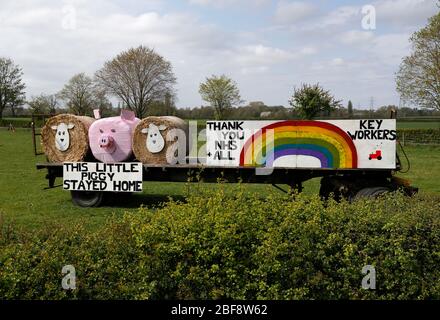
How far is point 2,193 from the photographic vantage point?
42.7 feet

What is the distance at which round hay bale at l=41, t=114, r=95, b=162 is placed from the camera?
409 inches

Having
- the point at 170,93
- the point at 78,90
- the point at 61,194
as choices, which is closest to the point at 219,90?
the point at 170,93

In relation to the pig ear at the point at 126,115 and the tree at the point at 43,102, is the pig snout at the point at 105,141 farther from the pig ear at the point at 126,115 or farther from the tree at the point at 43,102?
the tree at the point at 43,102

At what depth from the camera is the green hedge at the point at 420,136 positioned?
29.9 m

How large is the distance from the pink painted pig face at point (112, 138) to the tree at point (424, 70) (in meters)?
29.4

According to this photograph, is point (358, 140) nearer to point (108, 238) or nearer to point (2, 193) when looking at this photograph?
point (108, 238)

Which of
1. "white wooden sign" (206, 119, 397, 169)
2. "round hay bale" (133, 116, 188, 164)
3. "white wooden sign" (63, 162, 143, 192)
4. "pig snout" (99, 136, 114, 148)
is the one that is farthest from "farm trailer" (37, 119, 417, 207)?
"pig snout" (99, 136, 114, 148)

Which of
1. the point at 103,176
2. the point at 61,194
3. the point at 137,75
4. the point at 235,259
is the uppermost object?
the point at 137,75

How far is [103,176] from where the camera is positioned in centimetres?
1015

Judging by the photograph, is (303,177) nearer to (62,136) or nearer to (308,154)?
(308,154)

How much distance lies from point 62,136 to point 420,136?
26333 millimetres

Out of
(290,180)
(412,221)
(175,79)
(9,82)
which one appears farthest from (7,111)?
(412,221)

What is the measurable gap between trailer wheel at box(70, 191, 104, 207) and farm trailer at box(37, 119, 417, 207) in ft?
6.68

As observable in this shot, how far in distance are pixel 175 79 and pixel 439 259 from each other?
49.5 m
